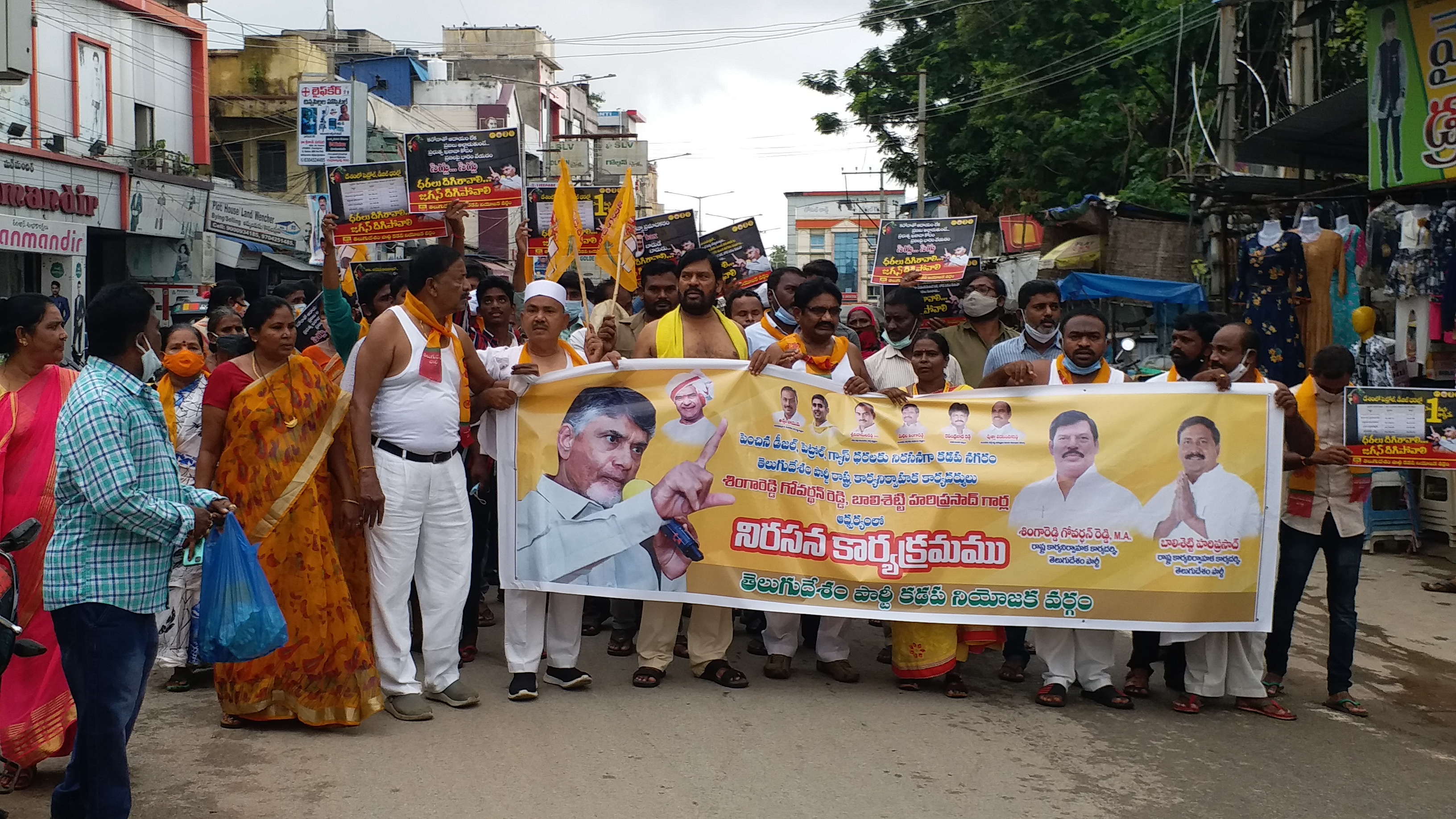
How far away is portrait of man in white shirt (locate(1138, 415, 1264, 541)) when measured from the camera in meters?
5.77

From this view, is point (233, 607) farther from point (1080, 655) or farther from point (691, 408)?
point (1080, 655)

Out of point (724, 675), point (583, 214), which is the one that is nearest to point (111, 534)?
point (724, 675)

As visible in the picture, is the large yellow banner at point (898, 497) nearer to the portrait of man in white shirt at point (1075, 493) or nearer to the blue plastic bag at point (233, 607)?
the portrait of man in white shirt at point (1075, 493)

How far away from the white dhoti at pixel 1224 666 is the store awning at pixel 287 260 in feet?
77.5

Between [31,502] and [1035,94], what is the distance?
24.4 meters

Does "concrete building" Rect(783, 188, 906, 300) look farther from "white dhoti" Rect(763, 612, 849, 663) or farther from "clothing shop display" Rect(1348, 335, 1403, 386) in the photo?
"white dhoti" Rect(763, 612, 849, 663)

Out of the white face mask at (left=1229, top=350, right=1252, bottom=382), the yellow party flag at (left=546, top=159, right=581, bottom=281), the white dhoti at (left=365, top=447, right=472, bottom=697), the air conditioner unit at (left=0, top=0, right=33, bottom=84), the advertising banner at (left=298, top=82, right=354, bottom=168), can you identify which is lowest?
the white dhoti at (left=365, top=447, right=472, bottom=697)

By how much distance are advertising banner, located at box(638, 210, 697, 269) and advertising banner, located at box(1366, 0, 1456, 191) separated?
581 centimetres

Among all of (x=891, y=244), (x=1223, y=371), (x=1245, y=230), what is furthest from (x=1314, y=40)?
(x=1223, y=371)

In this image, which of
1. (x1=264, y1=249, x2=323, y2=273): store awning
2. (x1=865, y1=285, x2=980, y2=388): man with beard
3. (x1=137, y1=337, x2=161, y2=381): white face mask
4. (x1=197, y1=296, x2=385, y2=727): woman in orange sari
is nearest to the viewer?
(x1=197, y1=296, x2=385, y2=727): woman in orange sari

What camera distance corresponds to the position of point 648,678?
6074 millimetres

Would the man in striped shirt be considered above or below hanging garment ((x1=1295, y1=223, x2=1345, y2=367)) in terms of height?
below

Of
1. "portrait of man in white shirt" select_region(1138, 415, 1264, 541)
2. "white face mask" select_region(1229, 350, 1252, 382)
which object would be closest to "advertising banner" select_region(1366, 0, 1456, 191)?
"white face mask" select_region(1229, 350, 1252, 382)

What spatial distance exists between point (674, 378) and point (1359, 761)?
10.9 ft
